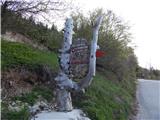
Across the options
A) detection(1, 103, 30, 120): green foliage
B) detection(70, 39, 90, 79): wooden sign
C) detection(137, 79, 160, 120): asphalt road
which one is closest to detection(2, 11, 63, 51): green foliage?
detection(70, 39, 90, 79): wooden sign

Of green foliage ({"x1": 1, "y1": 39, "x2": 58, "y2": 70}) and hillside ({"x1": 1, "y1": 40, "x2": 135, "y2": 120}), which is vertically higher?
green foliage ({"x1": 1, "y1": 39, "x2": 58, "y2": 70})

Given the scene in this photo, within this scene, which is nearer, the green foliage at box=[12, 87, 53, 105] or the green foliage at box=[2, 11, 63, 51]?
the green foliage at box=[12, 87, 53, 105]

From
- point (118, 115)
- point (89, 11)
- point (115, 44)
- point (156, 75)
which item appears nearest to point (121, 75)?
point (115, 44)

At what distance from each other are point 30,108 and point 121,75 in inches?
809

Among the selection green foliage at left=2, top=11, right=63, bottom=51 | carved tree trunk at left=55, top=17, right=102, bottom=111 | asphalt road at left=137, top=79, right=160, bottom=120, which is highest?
green foliage at left=2, top=11, right=63, bottom=51

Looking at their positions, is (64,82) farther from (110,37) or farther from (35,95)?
(110,37)

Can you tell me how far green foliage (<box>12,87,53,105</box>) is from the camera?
10.9m

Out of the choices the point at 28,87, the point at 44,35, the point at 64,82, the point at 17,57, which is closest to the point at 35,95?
the point at 28,87

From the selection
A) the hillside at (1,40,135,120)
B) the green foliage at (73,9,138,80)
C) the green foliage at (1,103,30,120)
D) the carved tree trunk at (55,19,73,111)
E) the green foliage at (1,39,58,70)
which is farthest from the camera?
the green foliage at (73,9,138,80)

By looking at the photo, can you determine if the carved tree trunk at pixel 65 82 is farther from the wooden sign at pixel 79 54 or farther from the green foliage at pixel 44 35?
the green foliage at pixel 44 35

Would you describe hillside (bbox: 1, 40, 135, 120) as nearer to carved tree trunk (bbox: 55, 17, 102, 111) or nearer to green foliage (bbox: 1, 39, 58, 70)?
green foliage (bbox: 1, 39, 58, 70)

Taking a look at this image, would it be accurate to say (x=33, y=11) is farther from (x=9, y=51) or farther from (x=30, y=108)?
(x=30, y=108)

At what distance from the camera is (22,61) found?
13.2 meters

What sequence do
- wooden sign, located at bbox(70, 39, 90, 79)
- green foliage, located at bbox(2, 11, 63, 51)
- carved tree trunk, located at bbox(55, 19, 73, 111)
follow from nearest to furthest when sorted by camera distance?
wooden sign, located at bbox(70, 39, 90, 79) < carved tree trunk, located at bbox(55, 19, 73, 111) < green foliage, located at bbox(2, 11, 63, 51)
